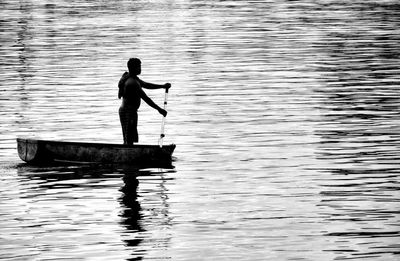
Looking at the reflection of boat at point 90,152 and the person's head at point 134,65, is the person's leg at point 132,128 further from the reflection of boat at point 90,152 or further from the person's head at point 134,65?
the person's head at point 134,65

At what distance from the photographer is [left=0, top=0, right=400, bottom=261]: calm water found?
19.2 metres

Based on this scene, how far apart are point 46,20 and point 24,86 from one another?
Answer: 5768 centimetres

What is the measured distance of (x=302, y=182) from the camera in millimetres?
24625

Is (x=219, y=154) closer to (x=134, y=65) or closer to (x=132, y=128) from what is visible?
(x=132, y=128)

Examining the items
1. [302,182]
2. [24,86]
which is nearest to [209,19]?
[24,86]

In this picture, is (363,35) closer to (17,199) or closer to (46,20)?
(46,20)

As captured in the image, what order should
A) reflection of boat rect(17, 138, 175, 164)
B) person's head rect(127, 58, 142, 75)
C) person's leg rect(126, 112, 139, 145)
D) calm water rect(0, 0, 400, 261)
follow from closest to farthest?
calm water rect(0, 0, 400, 261) → person's head rect(127, 58, 142, 75) → reflection of boat rect(17, 138, 175, 164) → person's leg rect(126, 112, 139, 145)

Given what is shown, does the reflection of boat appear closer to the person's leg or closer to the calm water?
the calm water

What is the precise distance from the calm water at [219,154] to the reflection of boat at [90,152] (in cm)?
33

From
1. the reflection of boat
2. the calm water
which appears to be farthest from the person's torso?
the calm water

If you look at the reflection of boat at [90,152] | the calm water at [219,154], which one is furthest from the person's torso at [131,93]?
the calm water at [219,154]

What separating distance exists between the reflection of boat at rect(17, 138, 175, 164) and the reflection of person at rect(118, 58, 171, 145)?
2.33 feet

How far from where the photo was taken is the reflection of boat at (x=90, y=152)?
26125 mm

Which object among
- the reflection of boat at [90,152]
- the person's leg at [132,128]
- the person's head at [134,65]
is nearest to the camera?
the person's head at [134,65]
